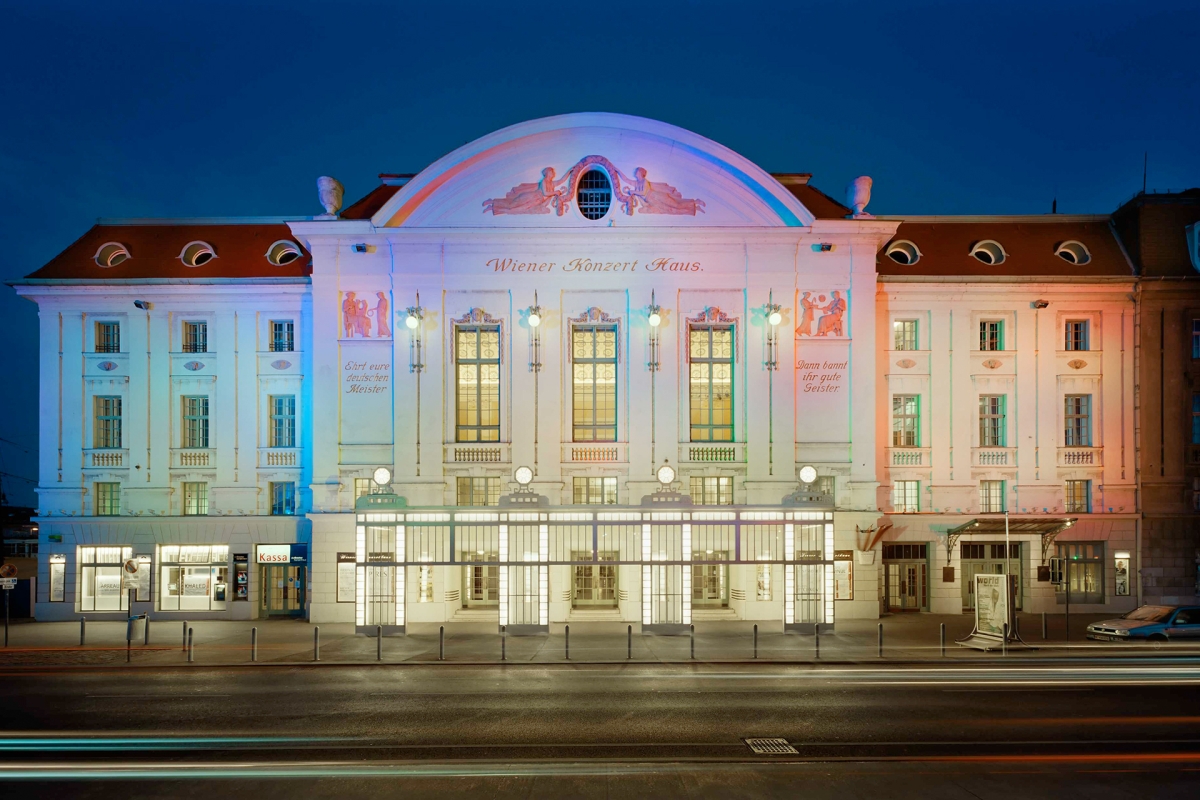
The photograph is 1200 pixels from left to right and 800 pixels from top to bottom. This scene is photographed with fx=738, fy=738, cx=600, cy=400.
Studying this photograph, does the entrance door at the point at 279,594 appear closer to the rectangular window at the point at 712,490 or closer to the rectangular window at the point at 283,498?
the rectangular window at the point at 283,498

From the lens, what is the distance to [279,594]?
96.3 feet

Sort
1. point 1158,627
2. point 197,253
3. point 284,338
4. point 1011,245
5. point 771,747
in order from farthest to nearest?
point 1011,245 < point 197,253 < point 284,338 < point 1158,627 < point 771,747

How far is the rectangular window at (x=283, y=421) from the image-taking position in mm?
29703

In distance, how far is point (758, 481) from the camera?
27.8 meters

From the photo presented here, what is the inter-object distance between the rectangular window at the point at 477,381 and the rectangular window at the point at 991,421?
19.5 metres

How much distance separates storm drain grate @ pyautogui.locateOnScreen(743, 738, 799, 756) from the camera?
42.2 feet

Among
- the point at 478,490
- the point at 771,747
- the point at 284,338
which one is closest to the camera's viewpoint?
the point at 771,747

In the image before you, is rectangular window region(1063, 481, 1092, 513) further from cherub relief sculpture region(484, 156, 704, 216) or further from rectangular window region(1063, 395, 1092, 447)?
cherub relief sculpture region(484, 156, 704, 216)

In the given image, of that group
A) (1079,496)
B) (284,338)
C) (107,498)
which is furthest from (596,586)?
(107,498)

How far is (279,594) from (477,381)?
11.7m

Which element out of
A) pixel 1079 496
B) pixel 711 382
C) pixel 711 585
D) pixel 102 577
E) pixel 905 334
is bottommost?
pixel 711 585

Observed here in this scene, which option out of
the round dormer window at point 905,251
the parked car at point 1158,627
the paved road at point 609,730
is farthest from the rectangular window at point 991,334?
the paved road at point 609,730

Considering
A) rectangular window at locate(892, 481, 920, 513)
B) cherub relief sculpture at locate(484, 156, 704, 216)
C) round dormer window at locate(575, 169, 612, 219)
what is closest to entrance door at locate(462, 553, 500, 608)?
cherub relief sculpture at locate(484, 156, 704, 216)

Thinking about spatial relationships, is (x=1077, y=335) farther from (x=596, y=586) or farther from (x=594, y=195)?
(x=596, y=586)
